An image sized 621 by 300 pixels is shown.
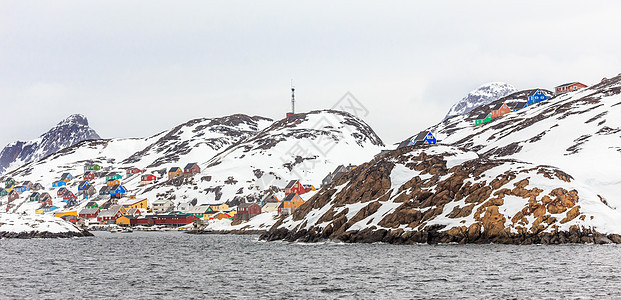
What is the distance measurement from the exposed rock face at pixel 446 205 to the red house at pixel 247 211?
7200cm

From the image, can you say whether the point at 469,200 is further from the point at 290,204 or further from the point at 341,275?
the point at 290,204

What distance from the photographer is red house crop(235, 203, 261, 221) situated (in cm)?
18850

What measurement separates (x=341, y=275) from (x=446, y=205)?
41.4m

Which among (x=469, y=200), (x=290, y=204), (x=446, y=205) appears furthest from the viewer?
(x=290, y=204)

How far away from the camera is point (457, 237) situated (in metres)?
82.4

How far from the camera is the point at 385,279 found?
49562 mm

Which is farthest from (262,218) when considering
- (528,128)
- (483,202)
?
(483,202)

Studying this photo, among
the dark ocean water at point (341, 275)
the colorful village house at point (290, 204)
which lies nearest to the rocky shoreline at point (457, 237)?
the dark ocean water at point (341, 275)

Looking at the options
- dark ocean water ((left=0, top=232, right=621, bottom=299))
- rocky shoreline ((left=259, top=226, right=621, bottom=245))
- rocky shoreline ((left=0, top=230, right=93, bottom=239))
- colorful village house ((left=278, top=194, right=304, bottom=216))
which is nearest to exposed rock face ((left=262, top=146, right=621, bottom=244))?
rocky shoreline ((left=259, top=226, right=621, bottom=245))

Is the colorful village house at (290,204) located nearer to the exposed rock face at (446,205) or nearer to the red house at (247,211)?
the red house at (247,211)

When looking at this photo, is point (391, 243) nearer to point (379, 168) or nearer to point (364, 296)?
point (379, 168)

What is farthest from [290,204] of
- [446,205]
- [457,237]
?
[457,237]

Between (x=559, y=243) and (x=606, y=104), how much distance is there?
11817 cm

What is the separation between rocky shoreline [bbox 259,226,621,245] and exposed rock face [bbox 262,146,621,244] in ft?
0.41
